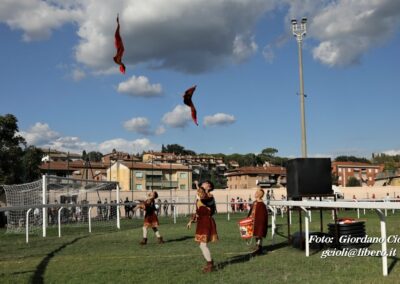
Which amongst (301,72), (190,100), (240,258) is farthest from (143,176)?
(240,258)

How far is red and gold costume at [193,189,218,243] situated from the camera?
32.2ft

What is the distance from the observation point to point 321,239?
460 inches

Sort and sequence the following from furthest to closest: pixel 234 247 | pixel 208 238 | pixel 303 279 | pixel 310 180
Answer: pixel 234 247 < pixel 310 180 < pixel 208 238 < pixel 303 279

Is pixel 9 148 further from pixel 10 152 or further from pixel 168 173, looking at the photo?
pixel 168 173

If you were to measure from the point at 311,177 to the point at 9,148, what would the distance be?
35.6 meters

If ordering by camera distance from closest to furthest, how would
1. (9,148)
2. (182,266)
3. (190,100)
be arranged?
(182,266) < (190,100) < (9,148)

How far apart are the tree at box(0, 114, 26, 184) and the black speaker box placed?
34.1 meters

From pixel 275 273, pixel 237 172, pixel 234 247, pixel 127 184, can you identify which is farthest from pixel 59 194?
pixel 237 172

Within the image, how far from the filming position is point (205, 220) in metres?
9.98

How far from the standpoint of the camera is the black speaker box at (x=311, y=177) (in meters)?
12.4

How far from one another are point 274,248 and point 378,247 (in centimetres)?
260

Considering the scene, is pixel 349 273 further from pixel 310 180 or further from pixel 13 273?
pixel 13 273

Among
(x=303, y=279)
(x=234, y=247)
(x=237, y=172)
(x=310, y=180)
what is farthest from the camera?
(x=237, y=172)

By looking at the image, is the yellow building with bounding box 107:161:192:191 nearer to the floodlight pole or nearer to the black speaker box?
the floodlight pole
